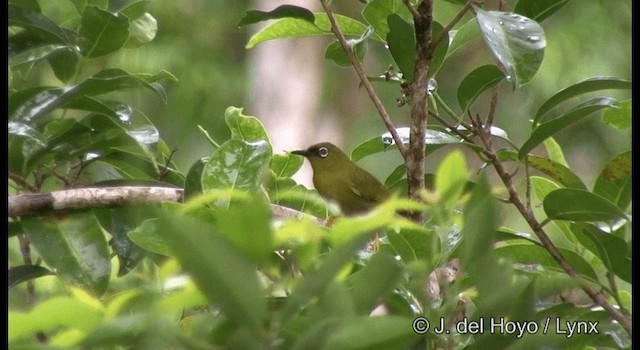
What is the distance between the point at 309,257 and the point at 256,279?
5.1 inches

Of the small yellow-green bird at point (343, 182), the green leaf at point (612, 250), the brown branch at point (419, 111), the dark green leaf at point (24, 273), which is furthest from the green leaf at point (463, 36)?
the small yellow-green bird at point (343, 182)

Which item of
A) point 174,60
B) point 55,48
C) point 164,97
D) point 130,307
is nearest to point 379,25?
point 164,97

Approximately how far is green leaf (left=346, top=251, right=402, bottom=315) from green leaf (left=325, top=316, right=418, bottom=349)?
36 millimetres

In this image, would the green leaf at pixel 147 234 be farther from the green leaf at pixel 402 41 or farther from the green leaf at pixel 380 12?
the green leaf at pixel 380 12

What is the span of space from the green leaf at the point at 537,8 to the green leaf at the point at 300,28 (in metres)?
0.40

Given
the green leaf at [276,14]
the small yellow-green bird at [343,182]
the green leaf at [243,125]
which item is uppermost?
the green leaf at [276,14]

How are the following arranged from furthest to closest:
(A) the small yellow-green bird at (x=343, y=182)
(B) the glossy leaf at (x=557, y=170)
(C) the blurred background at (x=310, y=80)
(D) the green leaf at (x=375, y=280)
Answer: (C) the blurred background at (x=310, y=80), (A) the small yellow-green bird at (x=343, y=182), (B) the glossy leaf at (x=557, y=170), (D) the green leaf at (x=375, y=280)

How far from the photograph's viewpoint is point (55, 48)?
1.75 m

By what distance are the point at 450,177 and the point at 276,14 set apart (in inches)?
32.2

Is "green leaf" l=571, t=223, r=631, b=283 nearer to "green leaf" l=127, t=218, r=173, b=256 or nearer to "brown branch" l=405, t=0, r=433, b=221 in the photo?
"brown branch" l=405, t=0, r=433, b=221

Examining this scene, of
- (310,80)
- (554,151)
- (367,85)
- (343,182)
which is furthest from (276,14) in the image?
(310,80)

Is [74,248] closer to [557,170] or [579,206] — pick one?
[579,206]

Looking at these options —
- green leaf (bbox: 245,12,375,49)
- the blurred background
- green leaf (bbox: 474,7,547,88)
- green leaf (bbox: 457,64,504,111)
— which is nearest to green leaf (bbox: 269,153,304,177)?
green leaf (bbox: 245,12,375,49)

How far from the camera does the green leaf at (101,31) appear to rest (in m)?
1.80
